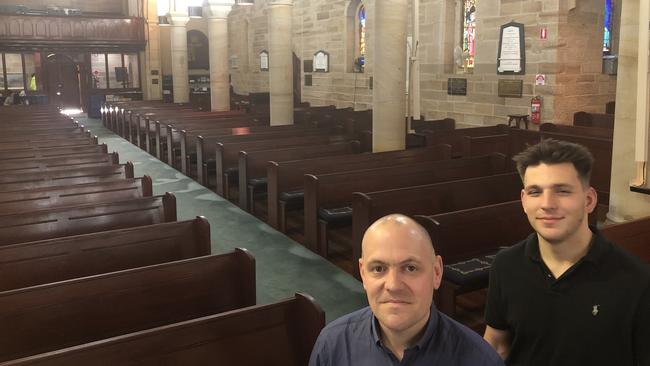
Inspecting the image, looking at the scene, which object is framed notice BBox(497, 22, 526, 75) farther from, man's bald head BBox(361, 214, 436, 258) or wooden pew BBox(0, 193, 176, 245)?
man's bald head BBox(361, 214, 436, 258)

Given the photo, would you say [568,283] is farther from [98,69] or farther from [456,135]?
[98,69]

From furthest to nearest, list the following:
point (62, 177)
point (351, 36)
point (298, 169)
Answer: point (351, 36)
point (298, 169)
point (62, 177)

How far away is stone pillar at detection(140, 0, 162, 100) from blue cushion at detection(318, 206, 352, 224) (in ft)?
59.7

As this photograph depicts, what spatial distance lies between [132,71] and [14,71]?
4161mm

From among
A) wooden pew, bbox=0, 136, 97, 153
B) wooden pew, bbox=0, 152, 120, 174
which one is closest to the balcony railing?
wooden pew, bbox=0, 136, 97, 153

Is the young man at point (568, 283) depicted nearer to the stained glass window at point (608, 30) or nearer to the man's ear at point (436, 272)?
the man's ear at point (436, 272)

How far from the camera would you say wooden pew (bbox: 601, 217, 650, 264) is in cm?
421

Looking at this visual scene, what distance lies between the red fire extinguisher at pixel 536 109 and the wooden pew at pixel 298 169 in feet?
9.71

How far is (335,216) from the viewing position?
6340 mm

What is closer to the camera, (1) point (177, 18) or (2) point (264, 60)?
(1) point (177, 18)

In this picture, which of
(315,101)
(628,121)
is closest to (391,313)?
(628,121)

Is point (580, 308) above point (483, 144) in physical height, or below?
above

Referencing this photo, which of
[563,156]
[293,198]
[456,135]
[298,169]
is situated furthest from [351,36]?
[563,156]

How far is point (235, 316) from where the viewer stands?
9.83ft
